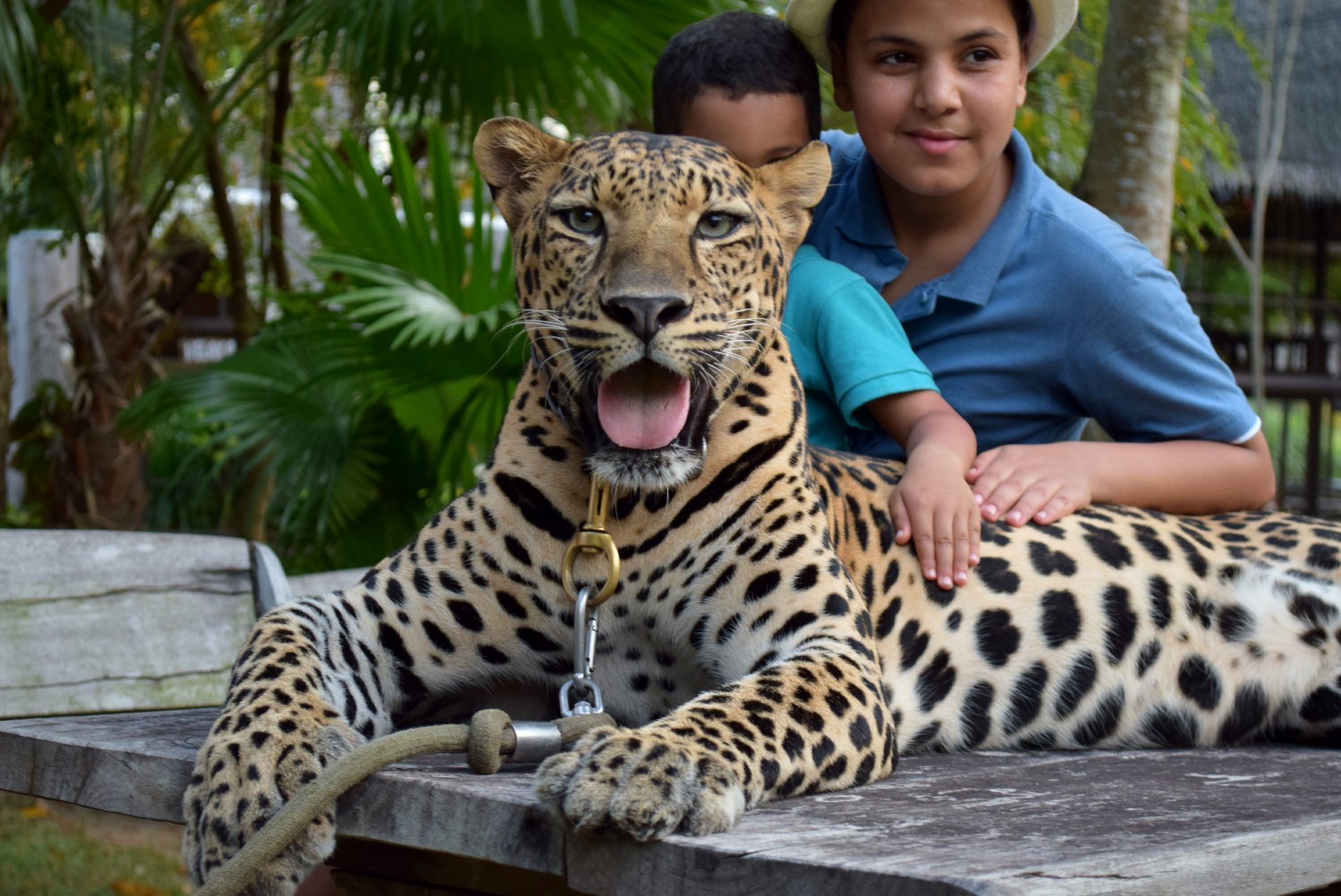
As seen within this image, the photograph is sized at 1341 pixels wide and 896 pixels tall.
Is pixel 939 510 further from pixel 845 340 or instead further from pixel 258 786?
pixel 258 786

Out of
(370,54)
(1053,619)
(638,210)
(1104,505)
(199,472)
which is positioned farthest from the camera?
(199,472)

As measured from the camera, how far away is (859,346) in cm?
348

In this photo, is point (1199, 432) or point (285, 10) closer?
point (1199, 432)

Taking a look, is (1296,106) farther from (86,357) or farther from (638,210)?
(638,210)

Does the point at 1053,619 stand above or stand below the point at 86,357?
below

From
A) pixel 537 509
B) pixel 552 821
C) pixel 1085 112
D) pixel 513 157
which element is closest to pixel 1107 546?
pixel 537 509

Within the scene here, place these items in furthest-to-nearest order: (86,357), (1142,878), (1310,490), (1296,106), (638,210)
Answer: (1296,106), (1310,490), (86,357), (638,210), (1142,878)

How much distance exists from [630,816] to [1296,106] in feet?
62.6

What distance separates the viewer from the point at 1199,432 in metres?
3.68

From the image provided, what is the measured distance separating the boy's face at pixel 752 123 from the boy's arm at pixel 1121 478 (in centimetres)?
108

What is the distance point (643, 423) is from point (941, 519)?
0.87 m

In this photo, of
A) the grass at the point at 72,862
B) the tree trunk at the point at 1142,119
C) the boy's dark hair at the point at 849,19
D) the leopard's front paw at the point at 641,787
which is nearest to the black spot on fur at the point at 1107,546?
the boy's dark hair at the point at 849,19

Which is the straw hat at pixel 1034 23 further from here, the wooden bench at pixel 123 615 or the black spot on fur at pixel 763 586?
the wooden bench at pixel 123 615

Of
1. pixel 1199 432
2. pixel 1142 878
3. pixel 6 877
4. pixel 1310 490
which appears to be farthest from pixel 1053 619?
pixel 1310 490
